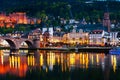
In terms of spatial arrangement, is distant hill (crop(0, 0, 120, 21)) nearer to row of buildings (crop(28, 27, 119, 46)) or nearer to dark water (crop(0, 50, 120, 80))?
row of buildings (crop(28, 27, 119, 46))

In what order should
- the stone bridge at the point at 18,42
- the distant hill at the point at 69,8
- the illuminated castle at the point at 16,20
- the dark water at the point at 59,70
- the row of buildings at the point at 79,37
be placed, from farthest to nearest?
the illuminated castle at the point at 16,20 → the distant hill at the point at 69,8 → the row of buildings at the point at 79,37 → the stone bridge at the point at 18,42 → the dark water at the point at 59,70

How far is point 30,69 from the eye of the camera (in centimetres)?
3553

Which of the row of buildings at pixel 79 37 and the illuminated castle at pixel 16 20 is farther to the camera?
the illuminated castle at pixel 16 20

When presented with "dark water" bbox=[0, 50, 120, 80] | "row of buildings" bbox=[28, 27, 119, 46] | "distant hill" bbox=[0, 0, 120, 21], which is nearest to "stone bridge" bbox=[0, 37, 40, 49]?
"row of buildings" bbox=[28, 27, 119, 46]

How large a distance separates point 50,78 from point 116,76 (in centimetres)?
361

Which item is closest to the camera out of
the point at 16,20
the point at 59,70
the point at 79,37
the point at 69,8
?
the point at 59,70

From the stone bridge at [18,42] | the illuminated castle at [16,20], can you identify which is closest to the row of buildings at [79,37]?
the illuminated castle at [16,20]

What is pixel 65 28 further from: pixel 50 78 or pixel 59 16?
pixel 50 78

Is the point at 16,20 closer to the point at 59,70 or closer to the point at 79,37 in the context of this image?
the point at 79,37

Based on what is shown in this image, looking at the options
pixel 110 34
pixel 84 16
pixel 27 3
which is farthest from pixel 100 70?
pixel 27 3

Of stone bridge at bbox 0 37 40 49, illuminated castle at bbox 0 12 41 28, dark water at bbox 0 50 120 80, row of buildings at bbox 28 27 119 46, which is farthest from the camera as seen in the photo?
illuminated castle at bbox 0 12 41 28

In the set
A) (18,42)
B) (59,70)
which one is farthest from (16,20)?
(59,70)

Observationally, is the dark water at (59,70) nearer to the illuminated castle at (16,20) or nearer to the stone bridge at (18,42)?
the stone bridge at (18,42)

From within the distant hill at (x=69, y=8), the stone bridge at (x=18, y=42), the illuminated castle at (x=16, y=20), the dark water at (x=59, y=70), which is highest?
the distant hill at (x=69, y=8)
